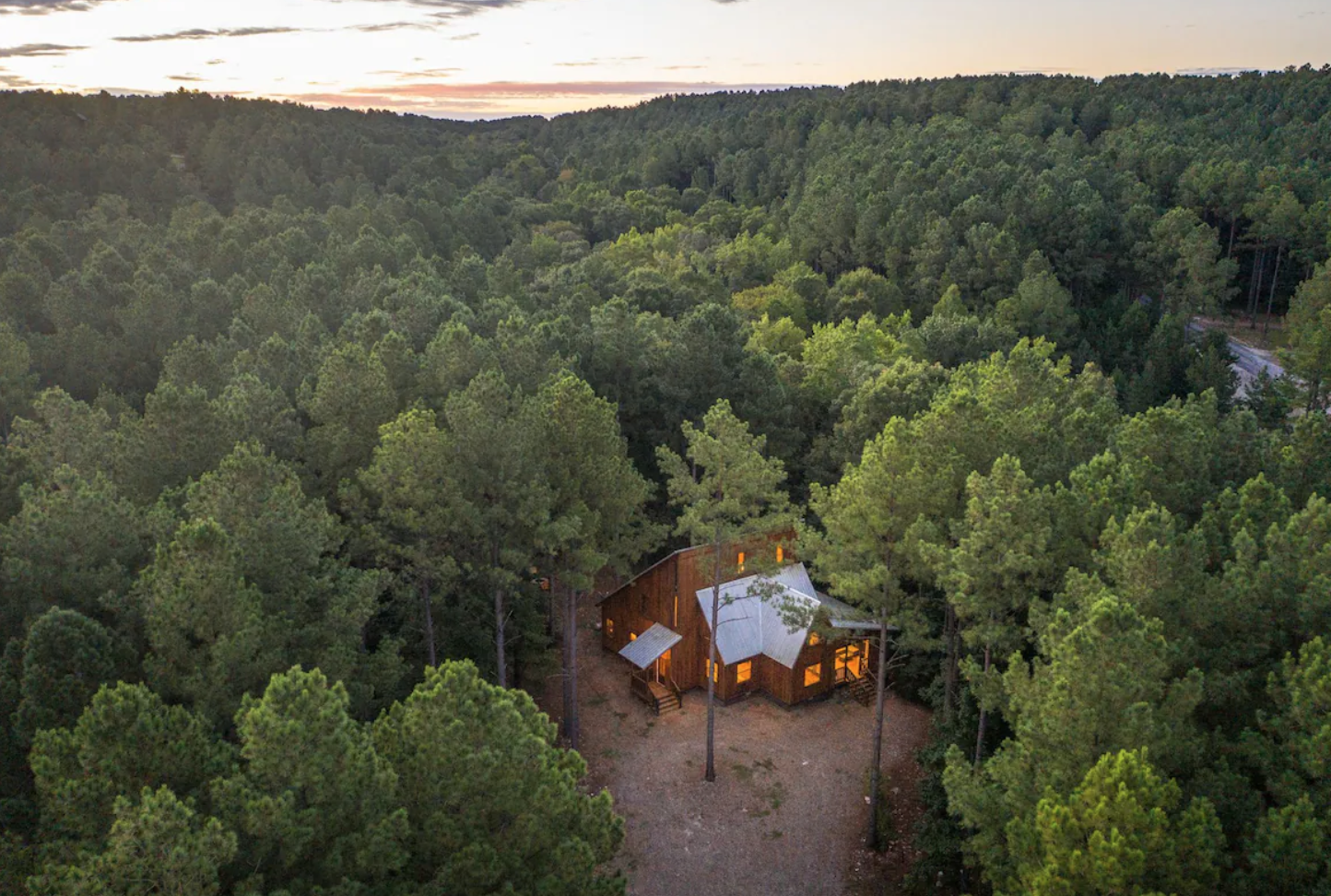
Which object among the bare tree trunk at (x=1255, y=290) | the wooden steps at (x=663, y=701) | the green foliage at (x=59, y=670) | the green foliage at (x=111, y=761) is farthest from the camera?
the bare tree trunk at (x=1255, y=290)

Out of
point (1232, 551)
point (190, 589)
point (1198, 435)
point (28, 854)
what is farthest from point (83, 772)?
point (1198, 435)

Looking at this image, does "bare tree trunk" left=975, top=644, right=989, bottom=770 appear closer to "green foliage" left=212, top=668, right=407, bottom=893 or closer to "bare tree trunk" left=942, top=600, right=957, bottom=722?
"bare tree trunk" left=942, top=600, right=957, bottom=722

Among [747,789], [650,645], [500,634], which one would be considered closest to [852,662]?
[650,645]

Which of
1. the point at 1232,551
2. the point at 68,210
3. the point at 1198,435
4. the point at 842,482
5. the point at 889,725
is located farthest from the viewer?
the point at 68,210

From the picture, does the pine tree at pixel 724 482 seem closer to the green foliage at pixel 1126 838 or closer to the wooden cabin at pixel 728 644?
the wooden cabin at pixel 728 644

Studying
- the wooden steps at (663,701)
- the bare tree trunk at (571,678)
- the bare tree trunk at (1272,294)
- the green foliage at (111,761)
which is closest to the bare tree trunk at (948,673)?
the wooden steps at (663,701)

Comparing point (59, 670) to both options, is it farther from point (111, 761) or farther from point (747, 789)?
point (747, 789)

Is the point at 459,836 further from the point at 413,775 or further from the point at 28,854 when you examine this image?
the point at 28,854

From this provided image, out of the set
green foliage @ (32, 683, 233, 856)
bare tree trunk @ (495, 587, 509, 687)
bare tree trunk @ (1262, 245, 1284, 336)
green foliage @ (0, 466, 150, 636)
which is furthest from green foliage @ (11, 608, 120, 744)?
bare tree trunk @ (1262, 245, 1284, 336)
